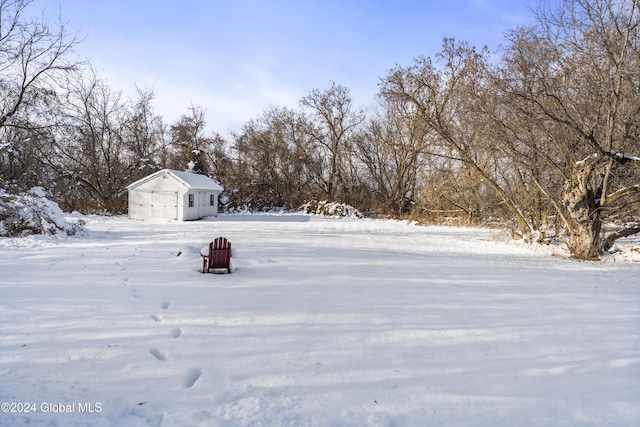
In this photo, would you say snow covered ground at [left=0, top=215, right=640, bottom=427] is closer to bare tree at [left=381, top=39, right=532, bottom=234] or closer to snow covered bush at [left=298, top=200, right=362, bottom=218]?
bare tree at [left=381, top=39, right=532, bottom=234]

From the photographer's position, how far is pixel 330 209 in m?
28.0

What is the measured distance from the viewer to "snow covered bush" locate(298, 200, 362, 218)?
27219mm

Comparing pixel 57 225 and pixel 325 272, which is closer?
pixel 325 272

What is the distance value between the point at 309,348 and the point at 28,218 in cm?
1136

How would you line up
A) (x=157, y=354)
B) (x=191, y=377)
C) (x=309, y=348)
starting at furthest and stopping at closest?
(x=309, y=348) → (x=157, y=354) → (x=191, y=377)

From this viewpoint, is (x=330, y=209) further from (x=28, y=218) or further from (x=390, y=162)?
(x=28, y=218)

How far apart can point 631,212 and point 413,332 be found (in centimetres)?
971

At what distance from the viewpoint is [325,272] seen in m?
7.14

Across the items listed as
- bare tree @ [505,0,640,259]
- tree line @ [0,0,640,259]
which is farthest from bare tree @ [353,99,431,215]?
bare tree @ [505,0,640,259]

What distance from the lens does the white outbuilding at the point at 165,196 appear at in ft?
67.4

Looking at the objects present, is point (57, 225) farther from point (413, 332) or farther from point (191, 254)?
point (413, 332)

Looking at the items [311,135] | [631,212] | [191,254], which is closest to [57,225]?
[191,254]

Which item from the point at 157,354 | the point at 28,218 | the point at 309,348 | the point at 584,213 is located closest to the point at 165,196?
the point at 28,218

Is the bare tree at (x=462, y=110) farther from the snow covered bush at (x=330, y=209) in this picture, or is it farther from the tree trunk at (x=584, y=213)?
the snow covered bush at (x=330, y=209)
